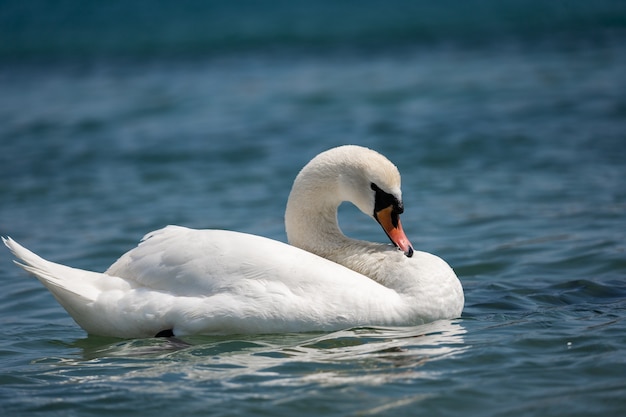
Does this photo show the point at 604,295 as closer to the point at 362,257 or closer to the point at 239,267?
the point at 362,257

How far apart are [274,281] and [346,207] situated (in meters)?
A: 5.48

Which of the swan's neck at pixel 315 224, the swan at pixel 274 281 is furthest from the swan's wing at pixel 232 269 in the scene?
the swan's neck at pixel 315 224

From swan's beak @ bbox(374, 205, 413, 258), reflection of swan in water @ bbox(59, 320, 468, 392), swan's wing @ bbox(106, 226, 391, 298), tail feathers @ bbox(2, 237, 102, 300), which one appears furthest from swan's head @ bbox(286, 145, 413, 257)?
tail feathers @ bbox(2, 237, 102, 300)

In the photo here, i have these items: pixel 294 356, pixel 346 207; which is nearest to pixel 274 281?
pixel 294 356

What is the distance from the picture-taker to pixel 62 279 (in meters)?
6.86

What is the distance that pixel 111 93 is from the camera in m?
20.8

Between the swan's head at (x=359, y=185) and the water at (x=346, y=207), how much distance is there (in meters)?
0.87

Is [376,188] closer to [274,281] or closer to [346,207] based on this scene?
[274,281]

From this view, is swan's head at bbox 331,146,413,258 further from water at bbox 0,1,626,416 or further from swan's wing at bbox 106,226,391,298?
water at bbox 0,1,626,416

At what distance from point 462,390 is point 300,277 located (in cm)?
143

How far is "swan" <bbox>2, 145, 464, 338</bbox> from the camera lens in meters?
6.51

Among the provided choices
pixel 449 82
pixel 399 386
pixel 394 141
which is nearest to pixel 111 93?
pixel 449 82

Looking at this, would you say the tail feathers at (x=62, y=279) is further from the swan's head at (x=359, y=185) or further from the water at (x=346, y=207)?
the swan's head at (x=359, y=185)

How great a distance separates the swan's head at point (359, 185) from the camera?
7.02m
